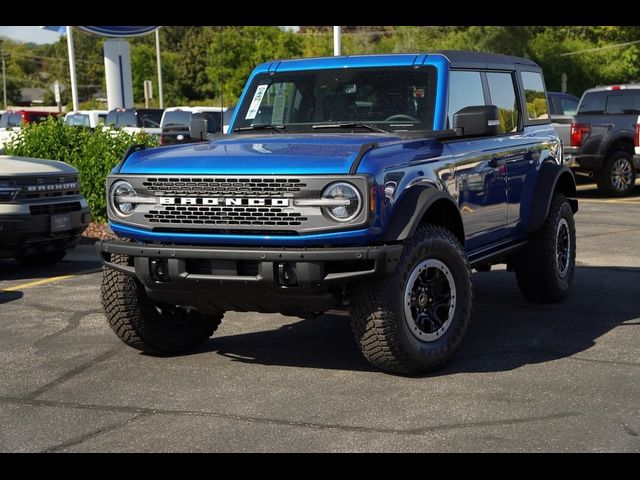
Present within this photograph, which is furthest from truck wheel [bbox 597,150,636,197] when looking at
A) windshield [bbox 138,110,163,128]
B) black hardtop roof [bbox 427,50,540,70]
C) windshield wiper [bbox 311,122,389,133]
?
windshield [bbox 138,110,163,128]

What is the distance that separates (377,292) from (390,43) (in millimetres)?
53812

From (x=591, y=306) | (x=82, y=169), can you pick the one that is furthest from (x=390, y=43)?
(x=591, y=306)

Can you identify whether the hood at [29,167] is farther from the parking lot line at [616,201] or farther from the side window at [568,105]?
A: the side window at [568,105]

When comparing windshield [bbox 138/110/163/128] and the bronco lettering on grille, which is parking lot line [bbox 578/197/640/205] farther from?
windshield [bbox 138/110/163/128]

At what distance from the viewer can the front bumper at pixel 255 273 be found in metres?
5.55

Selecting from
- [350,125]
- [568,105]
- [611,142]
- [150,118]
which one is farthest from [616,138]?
[150,118]

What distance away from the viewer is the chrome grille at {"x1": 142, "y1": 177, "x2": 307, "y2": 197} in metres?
5.62

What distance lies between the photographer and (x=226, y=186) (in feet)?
18.9

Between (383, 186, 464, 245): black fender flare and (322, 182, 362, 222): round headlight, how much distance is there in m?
0.27

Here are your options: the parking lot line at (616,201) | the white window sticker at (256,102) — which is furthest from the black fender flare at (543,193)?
the parking lot line at (616,201)

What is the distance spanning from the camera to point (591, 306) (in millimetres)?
8164

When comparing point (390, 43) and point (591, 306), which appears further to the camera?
point (390, 43)

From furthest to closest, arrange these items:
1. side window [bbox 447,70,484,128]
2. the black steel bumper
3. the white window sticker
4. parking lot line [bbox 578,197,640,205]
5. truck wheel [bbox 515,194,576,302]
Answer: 1. parking lot line [bbox 578,197,640,205]
2. the black steel bumper
3. truck wheel [bbox 515,194,576,302]
4. the white window sticker
5. side window [bbox 447,70,484,128]

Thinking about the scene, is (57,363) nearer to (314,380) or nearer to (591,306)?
(314,380)
